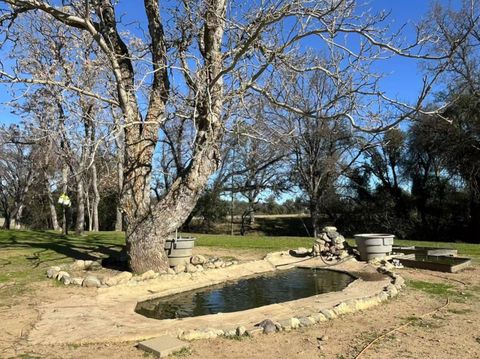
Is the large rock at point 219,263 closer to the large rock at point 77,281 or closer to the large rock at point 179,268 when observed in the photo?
the large rock at point 179,268

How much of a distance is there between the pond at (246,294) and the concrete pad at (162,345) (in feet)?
6.03

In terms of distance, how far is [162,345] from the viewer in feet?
16.2

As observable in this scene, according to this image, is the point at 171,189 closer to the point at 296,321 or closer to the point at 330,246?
the point at 296,321

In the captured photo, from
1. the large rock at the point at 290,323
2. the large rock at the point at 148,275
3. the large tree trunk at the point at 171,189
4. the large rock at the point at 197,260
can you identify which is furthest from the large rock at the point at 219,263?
the large rock at the point at 290,323

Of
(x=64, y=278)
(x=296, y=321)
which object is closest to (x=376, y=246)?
(x=296, y=321)

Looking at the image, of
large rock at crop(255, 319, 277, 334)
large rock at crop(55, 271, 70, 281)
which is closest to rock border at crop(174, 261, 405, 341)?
large rock at crop(255, 319, 277, 334)

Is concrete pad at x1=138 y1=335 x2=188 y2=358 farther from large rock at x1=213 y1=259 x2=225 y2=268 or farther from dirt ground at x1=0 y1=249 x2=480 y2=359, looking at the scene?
large rock at x1=213 y1=259 x2=225 y2=268

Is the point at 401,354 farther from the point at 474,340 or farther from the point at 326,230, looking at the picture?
the point at 326,230

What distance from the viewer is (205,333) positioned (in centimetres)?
538

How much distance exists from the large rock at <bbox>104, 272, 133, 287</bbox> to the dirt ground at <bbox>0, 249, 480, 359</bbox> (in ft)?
4.89

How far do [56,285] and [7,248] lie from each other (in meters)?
5.33

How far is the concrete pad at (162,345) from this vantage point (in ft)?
15.7

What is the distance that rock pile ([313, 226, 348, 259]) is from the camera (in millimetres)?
12789

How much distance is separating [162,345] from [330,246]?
28.5 feet
